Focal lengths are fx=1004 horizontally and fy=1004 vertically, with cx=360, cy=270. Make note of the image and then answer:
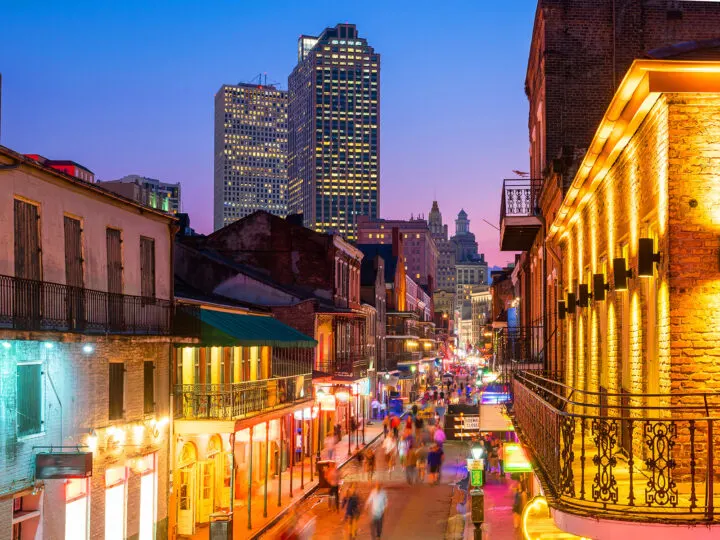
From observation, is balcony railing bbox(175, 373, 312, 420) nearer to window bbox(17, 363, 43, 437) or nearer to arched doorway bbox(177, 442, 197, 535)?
arched doorway bbox(177, 442, 197, 535)

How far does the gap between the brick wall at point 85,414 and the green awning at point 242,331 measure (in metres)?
1.32

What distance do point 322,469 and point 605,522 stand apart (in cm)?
2532

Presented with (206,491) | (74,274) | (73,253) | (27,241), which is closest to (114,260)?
(73,253)

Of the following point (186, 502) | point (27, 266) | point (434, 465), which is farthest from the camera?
point (434, 465)

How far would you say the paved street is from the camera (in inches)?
1034

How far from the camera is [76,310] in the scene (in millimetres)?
18672

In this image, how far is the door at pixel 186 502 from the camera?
83.3ft

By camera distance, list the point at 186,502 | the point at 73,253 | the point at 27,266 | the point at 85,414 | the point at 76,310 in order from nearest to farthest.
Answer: the point at 27,266 → the point at 76,310 → the point at 85,414 → the point at 73,253 → the point at 186,502

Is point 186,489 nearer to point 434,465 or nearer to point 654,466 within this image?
point 434,465

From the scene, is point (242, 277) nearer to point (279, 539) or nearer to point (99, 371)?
point (279, 539)

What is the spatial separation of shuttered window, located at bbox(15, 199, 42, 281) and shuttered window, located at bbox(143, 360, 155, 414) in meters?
5.57

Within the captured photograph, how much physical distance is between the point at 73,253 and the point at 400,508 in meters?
15.0

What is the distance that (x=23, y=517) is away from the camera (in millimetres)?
16906

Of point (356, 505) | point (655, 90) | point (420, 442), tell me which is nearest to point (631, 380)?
point (655, 90)
